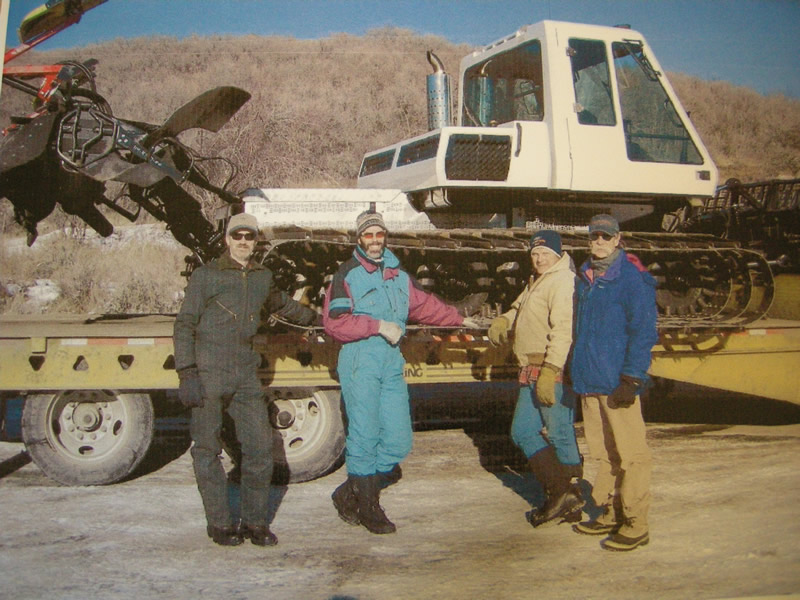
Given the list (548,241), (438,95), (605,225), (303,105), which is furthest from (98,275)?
(605,225)

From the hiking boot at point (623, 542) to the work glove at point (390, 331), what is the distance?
1.56 meters

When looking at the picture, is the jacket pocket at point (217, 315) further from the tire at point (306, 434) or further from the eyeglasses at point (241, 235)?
the tire at point (306, 434)

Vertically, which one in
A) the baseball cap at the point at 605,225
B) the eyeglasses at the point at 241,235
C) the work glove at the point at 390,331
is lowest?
the work glove at the point at 390,331

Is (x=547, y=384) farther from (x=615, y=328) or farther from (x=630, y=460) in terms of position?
(x=630, y=460)

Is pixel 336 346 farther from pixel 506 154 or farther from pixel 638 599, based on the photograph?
pixel 638 599

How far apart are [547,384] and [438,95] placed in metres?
3.28

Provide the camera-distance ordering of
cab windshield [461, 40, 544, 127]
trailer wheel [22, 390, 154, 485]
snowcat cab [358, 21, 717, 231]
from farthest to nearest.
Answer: cab windshield [461, 40, 544, 127] < snowcat cab [358, 21, 717, 231] < trailer wheel [22, 390, 154, 485]

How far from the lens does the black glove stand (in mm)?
3965

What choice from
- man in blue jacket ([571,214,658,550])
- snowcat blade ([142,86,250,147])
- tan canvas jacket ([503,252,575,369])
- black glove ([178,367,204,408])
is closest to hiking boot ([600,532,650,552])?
man in blue jacket ([571,214,658,550])

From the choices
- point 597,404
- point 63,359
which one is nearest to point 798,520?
point 597,404

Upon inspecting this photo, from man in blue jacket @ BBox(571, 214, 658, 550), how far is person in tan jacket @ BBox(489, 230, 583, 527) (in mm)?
141

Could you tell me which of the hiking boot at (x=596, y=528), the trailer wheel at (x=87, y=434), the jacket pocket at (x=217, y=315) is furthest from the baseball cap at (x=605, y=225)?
Answer: the trailer wheel at (x=87, y=434)

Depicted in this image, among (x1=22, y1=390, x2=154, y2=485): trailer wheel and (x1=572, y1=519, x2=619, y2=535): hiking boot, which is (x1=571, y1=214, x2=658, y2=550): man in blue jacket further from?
(x1=22, y1=390, x2=154, y2=485): trailer wheel

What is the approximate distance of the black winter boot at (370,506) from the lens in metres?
4.41
